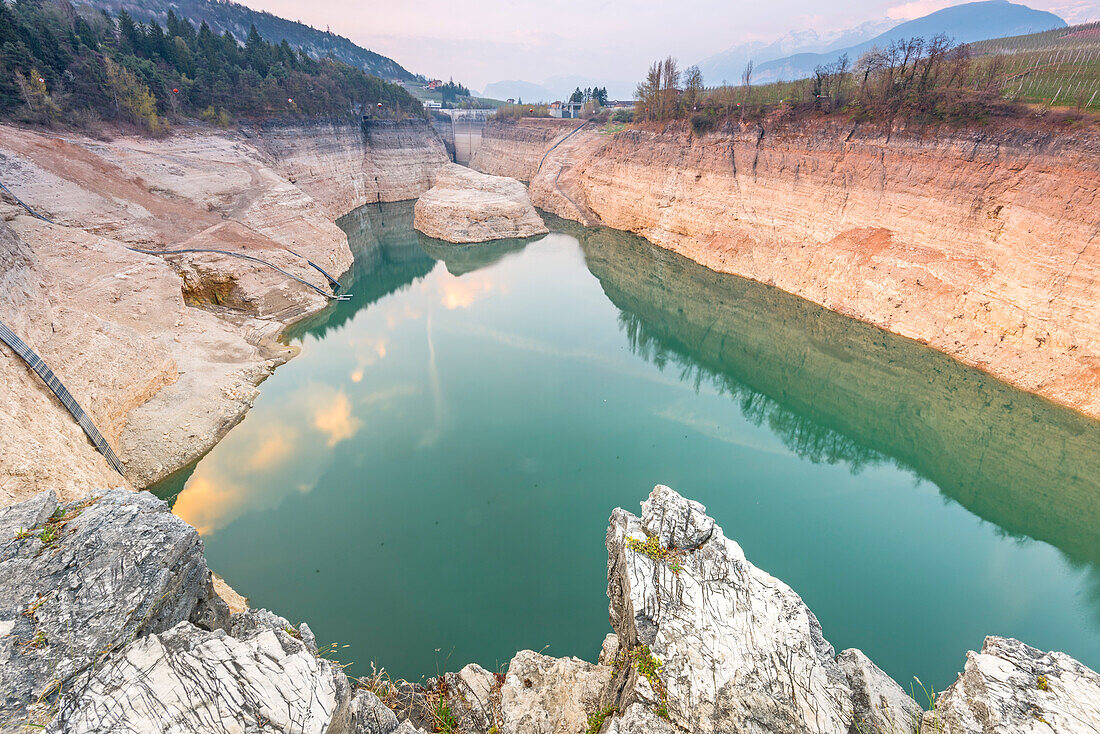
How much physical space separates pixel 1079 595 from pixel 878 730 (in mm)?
10035

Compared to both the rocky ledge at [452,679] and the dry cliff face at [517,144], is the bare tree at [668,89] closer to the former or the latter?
the dry cliff face at [517,144]

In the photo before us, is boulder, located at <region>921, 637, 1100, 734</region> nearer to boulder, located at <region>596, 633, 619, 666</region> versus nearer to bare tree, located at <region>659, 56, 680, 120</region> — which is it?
boulder, located at <region>596, 633, 619, 666</region>

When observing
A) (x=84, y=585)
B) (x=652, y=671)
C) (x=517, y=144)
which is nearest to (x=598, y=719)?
(x=652, y=671)

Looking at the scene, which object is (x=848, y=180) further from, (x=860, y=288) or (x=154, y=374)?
(x=154, y=374)

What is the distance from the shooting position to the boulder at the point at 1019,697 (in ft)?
16.2

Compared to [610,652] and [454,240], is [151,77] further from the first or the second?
[610,652]

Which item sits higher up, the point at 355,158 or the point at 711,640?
the point at 355,158

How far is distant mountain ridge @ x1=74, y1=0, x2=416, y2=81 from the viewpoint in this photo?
96062mm

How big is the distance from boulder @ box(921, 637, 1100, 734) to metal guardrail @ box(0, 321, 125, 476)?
1710 centimetres

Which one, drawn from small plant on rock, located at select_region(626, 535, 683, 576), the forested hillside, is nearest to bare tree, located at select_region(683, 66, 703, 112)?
the forested hillside

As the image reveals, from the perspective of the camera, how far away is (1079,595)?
11.1 metres

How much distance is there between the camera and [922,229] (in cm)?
2236

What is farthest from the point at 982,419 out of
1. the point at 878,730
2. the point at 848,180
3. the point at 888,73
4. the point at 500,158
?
the point at 500,158

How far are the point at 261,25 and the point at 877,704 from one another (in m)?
154
